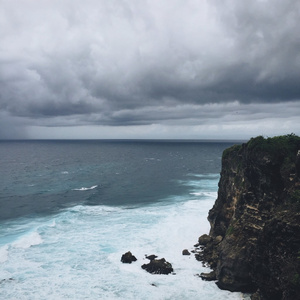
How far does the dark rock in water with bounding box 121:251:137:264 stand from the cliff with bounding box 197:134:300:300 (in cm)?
992

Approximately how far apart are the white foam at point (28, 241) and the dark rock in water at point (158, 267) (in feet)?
69.3

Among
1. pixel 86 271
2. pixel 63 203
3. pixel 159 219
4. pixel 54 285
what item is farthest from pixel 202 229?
pixel 63 203

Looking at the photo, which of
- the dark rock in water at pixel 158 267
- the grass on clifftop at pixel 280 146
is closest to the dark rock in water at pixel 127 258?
the dark rock in water at pixel 158 267

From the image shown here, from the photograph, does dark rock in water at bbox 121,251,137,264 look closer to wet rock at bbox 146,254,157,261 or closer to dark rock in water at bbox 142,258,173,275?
wet rock at bbox 146,254,157,261

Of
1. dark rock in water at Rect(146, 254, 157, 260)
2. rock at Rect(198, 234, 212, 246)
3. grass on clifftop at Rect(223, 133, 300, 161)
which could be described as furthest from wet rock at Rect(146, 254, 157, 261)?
grass on clifftop at Rect(223, 133, 300, 161)

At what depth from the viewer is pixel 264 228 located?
93.6 ft

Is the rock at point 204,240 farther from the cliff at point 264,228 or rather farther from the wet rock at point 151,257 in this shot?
the wet rock at point 151,257

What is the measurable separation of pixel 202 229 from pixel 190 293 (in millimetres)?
21206

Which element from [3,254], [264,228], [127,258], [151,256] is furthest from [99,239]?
[264,228]

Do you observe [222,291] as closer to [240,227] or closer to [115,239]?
[240,227]

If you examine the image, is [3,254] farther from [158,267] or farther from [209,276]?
[209,276]

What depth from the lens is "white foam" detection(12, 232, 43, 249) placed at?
4742cm

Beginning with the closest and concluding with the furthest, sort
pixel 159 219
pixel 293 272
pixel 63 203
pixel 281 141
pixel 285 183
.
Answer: pixel 293 272
pixel 285 183
pixel 281 141
pixel 159 219
pixel 63 203

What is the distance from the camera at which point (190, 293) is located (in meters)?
33.2
